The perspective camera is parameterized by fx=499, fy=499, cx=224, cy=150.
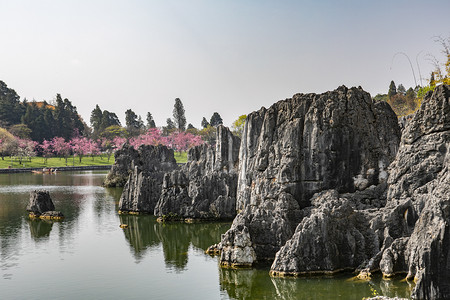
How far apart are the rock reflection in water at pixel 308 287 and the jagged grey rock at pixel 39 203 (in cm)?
3107

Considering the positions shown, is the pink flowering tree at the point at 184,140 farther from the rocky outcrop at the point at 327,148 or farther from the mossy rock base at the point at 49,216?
the rocky outcrop at the point at 327,148

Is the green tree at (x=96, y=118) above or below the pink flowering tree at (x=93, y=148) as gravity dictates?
above

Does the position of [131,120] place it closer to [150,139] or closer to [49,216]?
[150,139]

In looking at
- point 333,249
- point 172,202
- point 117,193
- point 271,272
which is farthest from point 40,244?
point 117,193

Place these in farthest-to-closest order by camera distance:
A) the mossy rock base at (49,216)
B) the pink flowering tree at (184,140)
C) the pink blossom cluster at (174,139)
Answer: the pink flowering tree at (184,140) < the pink blossom cluster at (174,139) < the mossy rock base at (49,216)

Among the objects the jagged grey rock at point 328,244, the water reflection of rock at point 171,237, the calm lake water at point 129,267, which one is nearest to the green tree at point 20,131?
the calm lake water at point 129,267

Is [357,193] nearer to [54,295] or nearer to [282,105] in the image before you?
[282,105]

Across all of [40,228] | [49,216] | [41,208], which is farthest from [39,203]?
[40,228]

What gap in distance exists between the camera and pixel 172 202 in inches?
1996

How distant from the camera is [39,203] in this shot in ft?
176

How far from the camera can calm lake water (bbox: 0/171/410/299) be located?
26.4 m

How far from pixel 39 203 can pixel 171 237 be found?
18.4 meters

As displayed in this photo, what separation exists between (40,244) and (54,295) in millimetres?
14378

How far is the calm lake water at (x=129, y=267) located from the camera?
2642 cm
